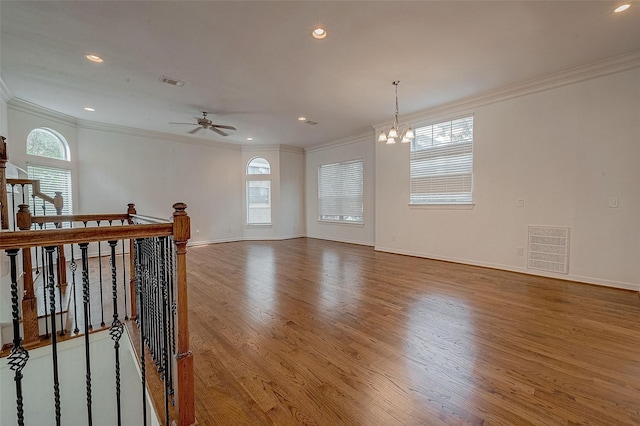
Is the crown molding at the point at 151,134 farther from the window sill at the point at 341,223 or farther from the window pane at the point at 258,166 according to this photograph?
the window sill at the point at 341,223

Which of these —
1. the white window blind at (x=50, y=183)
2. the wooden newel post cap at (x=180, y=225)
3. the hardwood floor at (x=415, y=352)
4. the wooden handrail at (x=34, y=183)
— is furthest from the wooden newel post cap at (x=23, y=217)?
the white window blind at (x=50, y=183)

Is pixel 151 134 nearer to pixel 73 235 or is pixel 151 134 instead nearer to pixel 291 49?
pixel 291 49

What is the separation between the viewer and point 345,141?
7461mm

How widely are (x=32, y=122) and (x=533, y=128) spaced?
860 centimetres

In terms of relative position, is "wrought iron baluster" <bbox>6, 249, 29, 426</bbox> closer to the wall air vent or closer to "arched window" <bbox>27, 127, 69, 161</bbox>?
the wall air vent

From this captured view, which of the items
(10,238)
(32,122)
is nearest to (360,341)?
(10,238)

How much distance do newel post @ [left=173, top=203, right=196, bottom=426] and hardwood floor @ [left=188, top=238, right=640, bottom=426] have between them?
126mm

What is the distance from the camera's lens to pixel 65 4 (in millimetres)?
2359

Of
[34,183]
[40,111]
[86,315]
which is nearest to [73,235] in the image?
[86,315]

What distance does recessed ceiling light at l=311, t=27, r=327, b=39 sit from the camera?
2.72 m

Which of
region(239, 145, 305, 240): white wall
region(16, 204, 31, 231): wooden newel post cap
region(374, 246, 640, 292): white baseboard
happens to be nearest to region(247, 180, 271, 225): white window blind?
region(239, 145, 305, 240): white wall

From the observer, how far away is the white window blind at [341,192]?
727cm

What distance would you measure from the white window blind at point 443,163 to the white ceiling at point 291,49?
1.98 feet

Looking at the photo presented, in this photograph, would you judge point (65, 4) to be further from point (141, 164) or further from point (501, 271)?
point (501, 271)
